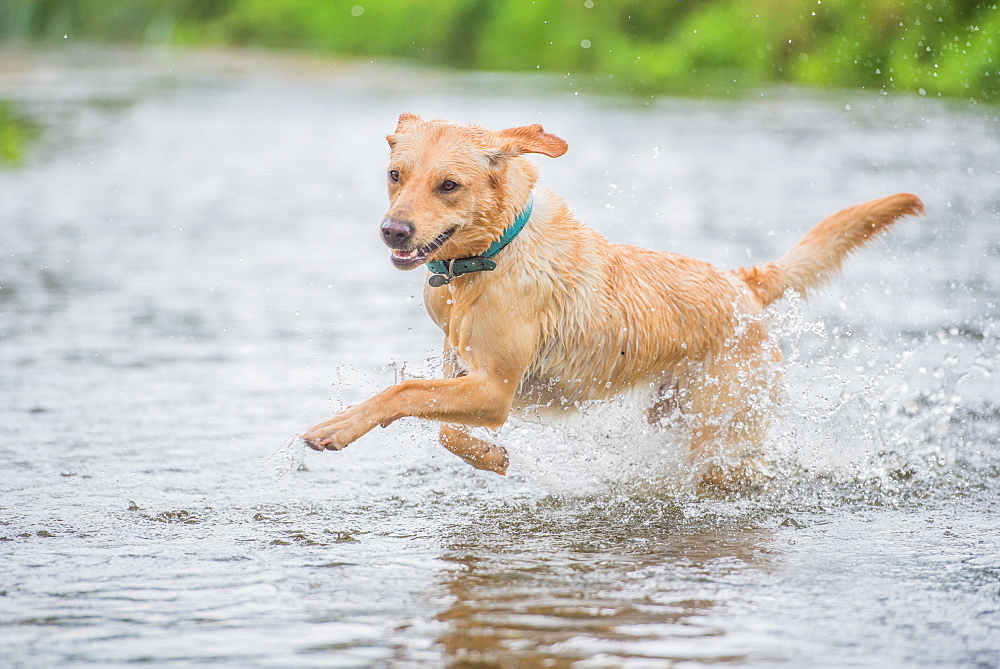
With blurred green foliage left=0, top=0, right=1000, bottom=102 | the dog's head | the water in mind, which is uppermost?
blurred green foliage left=0, top=0, right=1000, bottom=102

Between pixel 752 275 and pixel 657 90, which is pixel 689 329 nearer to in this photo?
pixel 752 275

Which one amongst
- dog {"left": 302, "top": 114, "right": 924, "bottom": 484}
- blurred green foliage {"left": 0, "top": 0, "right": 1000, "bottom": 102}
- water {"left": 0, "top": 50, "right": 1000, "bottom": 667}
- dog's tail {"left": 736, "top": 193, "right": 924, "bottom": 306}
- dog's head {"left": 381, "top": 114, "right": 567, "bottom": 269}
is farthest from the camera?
blurred green foliage {"left": 0, "top": 0, "right": 1000, "bottom": 102}

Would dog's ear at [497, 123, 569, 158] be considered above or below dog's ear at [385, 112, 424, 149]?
below

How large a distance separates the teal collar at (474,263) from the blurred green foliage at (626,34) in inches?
612

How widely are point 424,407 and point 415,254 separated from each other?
632 millimetres

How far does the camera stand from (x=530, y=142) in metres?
4.84

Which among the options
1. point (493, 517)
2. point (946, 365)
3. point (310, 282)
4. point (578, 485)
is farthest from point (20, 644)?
point (310, 282)

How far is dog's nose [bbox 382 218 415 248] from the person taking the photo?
455 cm

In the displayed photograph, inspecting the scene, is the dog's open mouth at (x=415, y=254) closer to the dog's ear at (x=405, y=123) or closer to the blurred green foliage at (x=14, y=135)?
the dog's ear at (x=405, y=123)

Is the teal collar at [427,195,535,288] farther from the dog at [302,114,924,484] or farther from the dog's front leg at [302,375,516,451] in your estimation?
the dog's front leg at [302,375,516,451]

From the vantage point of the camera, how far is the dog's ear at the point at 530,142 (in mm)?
4816

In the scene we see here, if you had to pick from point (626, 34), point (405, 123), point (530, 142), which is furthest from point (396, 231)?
point (626, 34)

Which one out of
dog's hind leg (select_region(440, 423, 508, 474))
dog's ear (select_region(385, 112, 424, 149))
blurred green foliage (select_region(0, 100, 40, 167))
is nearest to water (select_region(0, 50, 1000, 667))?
dog's hind leg (select_region(440, 423, 508, 474))

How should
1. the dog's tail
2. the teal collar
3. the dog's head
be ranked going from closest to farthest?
the dog's head < the teal collar < the dog's tail
